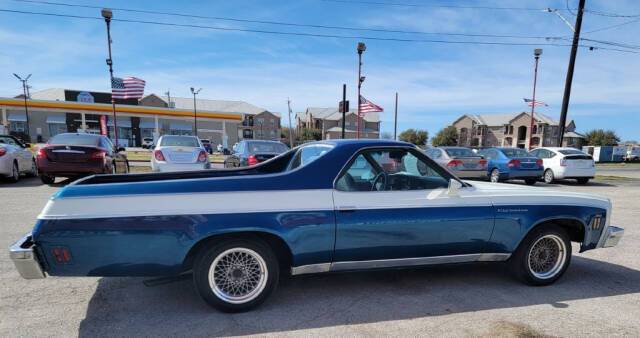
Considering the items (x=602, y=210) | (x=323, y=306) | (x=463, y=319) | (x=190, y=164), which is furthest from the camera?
(x=190, y=164)

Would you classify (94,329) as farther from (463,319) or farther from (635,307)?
(635,307)

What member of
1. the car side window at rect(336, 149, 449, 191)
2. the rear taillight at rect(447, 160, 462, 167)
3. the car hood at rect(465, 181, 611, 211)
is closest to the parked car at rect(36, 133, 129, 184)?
the car side window at rect(336, 149, 449, 191)

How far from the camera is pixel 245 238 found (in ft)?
9.33

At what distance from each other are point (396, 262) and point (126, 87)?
21598mm

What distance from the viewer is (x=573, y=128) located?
7425 cm

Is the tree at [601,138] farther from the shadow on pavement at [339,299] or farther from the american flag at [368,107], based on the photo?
the shadow on pavement at [339,299]

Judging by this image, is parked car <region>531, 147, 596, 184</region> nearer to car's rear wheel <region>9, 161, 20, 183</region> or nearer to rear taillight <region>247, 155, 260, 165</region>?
rear taillight <region>247, 155, 260, 165</region>

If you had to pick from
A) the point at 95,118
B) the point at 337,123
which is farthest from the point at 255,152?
the point at 337,123


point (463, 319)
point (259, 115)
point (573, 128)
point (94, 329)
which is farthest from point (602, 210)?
point (573, 128)

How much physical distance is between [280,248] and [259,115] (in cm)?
7241

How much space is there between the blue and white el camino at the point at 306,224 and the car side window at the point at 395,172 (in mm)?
12

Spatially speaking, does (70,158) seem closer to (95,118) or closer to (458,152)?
(458,152)

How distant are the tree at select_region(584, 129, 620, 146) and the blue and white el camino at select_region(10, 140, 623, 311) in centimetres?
8500

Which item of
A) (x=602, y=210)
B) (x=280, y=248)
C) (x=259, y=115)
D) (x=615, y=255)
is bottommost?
(x=615, y=255)
